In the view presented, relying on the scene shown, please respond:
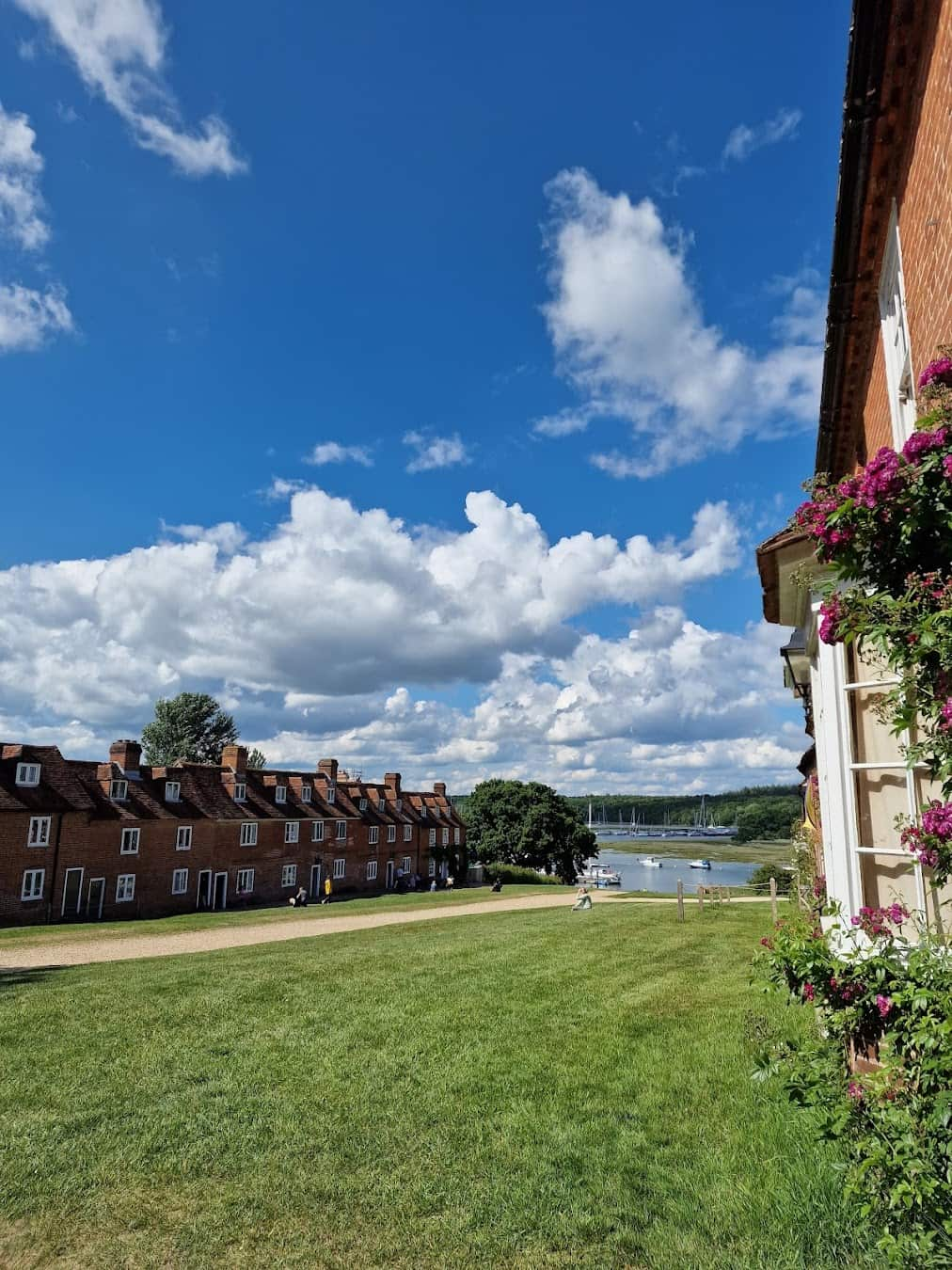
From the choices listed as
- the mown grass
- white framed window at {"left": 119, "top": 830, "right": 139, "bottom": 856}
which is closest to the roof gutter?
the mown grass

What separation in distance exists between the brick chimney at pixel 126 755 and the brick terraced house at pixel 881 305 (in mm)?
35633

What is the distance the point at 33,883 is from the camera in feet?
97.5

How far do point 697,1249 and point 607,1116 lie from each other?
6.48ft

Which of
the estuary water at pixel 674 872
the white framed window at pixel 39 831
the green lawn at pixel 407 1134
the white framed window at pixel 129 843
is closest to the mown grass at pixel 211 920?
the white framed window at pixel 39 831

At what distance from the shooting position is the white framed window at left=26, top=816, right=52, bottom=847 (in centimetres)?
2994

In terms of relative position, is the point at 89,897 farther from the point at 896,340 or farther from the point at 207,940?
the point at 896,340

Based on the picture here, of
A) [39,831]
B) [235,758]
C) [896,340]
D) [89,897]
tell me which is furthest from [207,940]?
[896,340]

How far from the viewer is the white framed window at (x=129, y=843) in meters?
33.4

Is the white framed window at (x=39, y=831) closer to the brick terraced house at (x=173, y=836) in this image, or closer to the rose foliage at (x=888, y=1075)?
the brick terraced house at (x=173, y=836)

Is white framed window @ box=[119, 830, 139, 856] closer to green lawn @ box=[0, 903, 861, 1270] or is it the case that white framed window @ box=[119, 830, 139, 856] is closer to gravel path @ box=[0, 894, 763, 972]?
gravel path @ box=[0, 894, 763, 972]

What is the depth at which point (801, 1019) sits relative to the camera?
8461 millimetres

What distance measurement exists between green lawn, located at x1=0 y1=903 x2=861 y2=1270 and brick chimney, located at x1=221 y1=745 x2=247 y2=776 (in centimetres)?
3077

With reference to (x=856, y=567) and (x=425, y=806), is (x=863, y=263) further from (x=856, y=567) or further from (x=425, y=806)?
(x=425, y=806)

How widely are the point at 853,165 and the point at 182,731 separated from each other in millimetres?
82132
